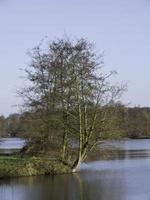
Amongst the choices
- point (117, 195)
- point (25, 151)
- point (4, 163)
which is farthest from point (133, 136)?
point (117, 195)

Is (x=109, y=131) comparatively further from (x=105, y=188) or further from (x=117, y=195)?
(x=117, y=195)

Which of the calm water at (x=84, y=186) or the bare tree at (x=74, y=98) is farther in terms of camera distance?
the bare tree at (x=74, y=98)

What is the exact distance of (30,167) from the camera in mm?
33000

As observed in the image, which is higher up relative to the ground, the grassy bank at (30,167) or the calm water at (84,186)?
the grassy bank at (30,167)

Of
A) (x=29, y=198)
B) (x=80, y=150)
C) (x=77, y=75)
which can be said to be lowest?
(x=29, y=198)

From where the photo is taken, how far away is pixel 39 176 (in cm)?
3231

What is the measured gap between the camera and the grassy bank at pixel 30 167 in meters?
32.1

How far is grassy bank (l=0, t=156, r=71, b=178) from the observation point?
105 feet

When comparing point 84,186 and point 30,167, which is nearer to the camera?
point 84,186

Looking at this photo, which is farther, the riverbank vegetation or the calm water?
the riverbank vegetation

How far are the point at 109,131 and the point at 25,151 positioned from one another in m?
8.11

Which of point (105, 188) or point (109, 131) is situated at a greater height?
point (109, 131)

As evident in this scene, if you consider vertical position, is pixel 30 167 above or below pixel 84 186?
above

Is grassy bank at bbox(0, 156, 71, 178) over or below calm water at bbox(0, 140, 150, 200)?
over
